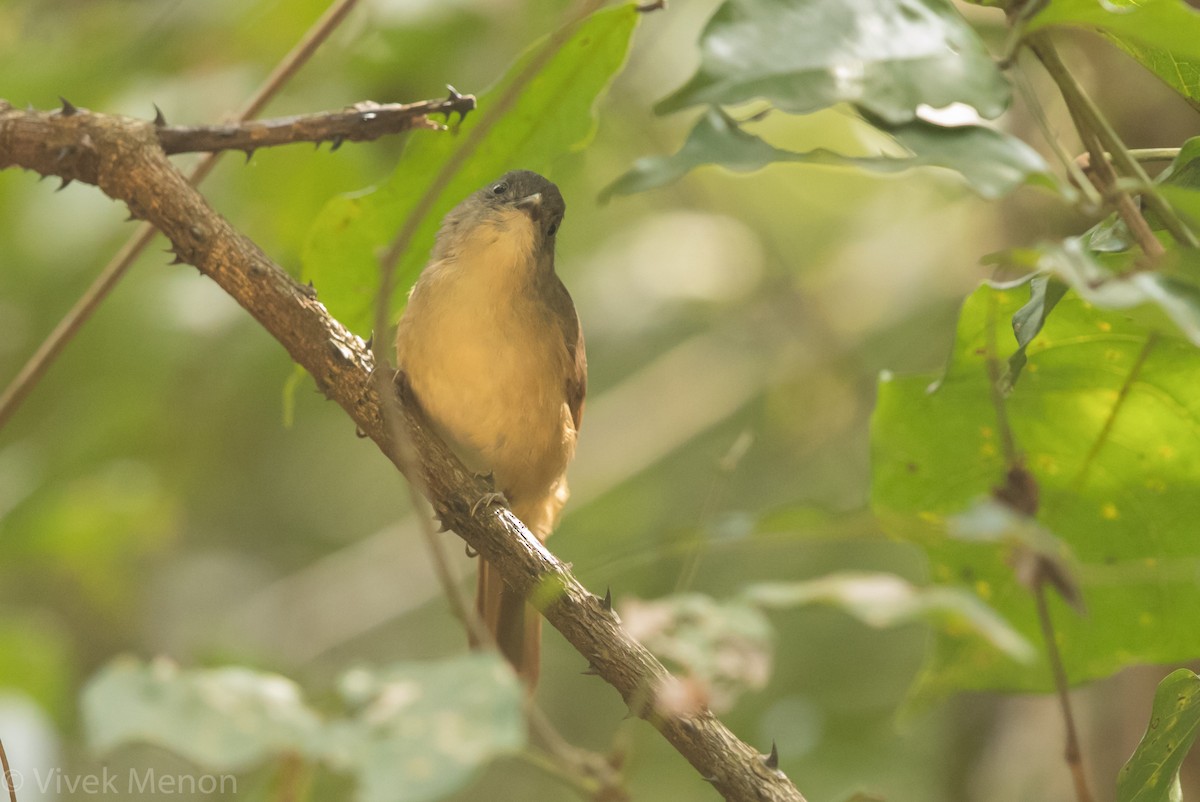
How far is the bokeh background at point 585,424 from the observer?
408cm

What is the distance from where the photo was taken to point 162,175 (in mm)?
2424

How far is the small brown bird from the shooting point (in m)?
3.28

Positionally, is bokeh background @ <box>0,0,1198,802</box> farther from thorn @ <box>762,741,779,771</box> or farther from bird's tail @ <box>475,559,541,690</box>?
thorn @ <box>762,741,779,771</box>

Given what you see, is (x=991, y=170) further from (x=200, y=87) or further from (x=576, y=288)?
(x=576, y=288)

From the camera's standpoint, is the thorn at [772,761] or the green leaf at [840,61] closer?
the green leaf at [840,61]

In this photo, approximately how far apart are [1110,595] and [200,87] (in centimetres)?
378

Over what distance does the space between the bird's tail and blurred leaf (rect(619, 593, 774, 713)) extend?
85.3 inches

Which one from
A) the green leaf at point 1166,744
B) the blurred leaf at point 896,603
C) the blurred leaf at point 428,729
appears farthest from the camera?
the green leaf at point 1166,744

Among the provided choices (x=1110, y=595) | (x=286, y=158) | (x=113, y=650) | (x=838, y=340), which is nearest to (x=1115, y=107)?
(x=838, y=340)

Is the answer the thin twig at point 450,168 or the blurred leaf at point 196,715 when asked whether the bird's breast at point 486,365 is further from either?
the blurred leaf at point 196,715

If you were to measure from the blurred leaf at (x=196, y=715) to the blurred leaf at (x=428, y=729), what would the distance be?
0.06 meters

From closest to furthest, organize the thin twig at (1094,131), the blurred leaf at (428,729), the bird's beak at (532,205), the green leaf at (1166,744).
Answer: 1. the blurred leaf at (428,729)
2. the thin twig at (1094,131)
3. the green leaf at (1166,744)
4. the bird's beak at (532,205)

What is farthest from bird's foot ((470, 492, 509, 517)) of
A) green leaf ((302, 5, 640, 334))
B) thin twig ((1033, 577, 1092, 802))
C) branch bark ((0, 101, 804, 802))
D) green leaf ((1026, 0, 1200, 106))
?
green leaf ((1026, 0, 1200, 106))

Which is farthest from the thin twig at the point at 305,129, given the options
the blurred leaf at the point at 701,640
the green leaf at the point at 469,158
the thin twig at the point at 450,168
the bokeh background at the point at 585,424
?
the blurred leaf at the point at 701,640
